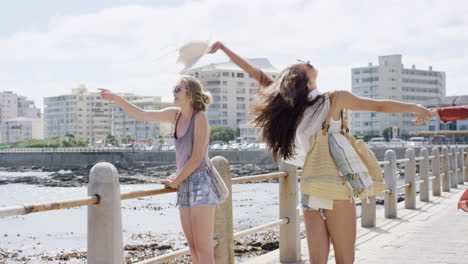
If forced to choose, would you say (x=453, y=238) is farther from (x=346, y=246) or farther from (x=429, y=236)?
(x=346, y=246)

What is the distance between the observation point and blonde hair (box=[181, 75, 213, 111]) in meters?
3.82

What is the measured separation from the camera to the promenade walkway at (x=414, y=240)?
640cm

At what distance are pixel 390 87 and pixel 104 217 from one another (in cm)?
14699

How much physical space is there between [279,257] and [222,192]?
2.83 m

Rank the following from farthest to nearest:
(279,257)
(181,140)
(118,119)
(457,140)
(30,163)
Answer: (118,119), (30,163), (457,140), (279,257), (181,140)

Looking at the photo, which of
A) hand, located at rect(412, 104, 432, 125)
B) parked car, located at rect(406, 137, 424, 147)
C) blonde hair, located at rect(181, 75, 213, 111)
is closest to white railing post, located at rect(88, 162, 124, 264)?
blonde hair, located at rect(181, 75, 213, 111)

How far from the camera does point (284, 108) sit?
10.9ft

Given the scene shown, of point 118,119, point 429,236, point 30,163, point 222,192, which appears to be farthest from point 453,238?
point 118,119

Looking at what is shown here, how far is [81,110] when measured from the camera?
191 m

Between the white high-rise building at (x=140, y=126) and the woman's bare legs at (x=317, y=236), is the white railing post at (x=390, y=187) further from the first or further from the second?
the white high-rise building at (x=140, y=126)

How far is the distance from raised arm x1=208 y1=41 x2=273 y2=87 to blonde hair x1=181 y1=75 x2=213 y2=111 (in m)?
0.24

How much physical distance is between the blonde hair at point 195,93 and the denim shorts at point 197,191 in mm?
414

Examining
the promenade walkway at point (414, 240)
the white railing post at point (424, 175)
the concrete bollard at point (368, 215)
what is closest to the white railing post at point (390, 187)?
the promenade walkway at point (414, 240)

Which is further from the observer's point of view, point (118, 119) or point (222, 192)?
point (118, 119)
